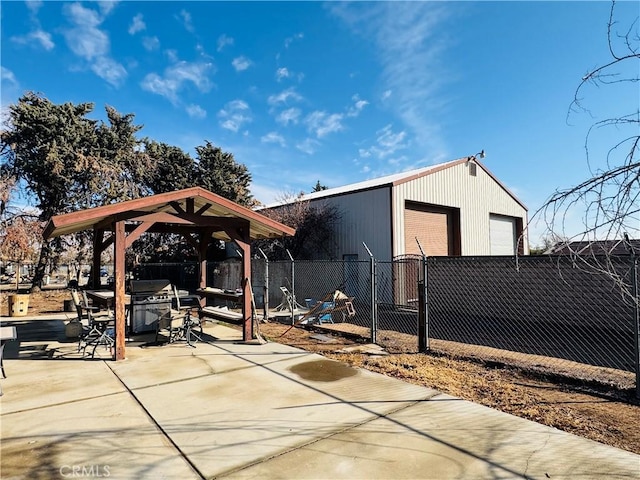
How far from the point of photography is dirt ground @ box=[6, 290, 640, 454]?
3963 millimetres

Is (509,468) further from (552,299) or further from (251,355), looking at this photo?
(552,299)

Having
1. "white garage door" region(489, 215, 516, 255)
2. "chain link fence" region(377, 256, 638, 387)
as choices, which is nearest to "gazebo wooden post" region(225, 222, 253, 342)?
"chain link fence" region(377, 256, 638, 387)

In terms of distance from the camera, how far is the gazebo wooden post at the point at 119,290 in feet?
22.1

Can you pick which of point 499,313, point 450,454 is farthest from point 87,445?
point 499,313

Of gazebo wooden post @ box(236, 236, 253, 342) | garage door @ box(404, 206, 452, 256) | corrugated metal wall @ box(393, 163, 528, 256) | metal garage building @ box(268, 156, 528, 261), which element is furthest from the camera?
garage door @ box(404, 206, 452, 256)

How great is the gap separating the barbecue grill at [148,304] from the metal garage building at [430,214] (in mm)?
8820

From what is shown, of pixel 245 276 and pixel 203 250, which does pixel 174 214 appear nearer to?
pixel 245 276

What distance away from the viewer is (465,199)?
1867 cm

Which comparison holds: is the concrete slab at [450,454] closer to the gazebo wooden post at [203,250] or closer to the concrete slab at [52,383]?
the concrete slab at [52,383]

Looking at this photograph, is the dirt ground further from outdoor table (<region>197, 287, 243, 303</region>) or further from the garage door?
the garage door

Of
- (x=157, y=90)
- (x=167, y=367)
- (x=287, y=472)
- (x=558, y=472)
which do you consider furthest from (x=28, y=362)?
(x=157, y=90)

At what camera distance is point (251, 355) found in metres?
7.10

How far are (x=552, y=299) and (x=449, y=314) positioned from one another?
10.3 ft

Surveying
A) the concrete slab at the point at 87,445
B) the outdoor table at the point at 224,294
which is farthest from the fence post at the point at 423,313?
the concrete slab at the point at 87,445
